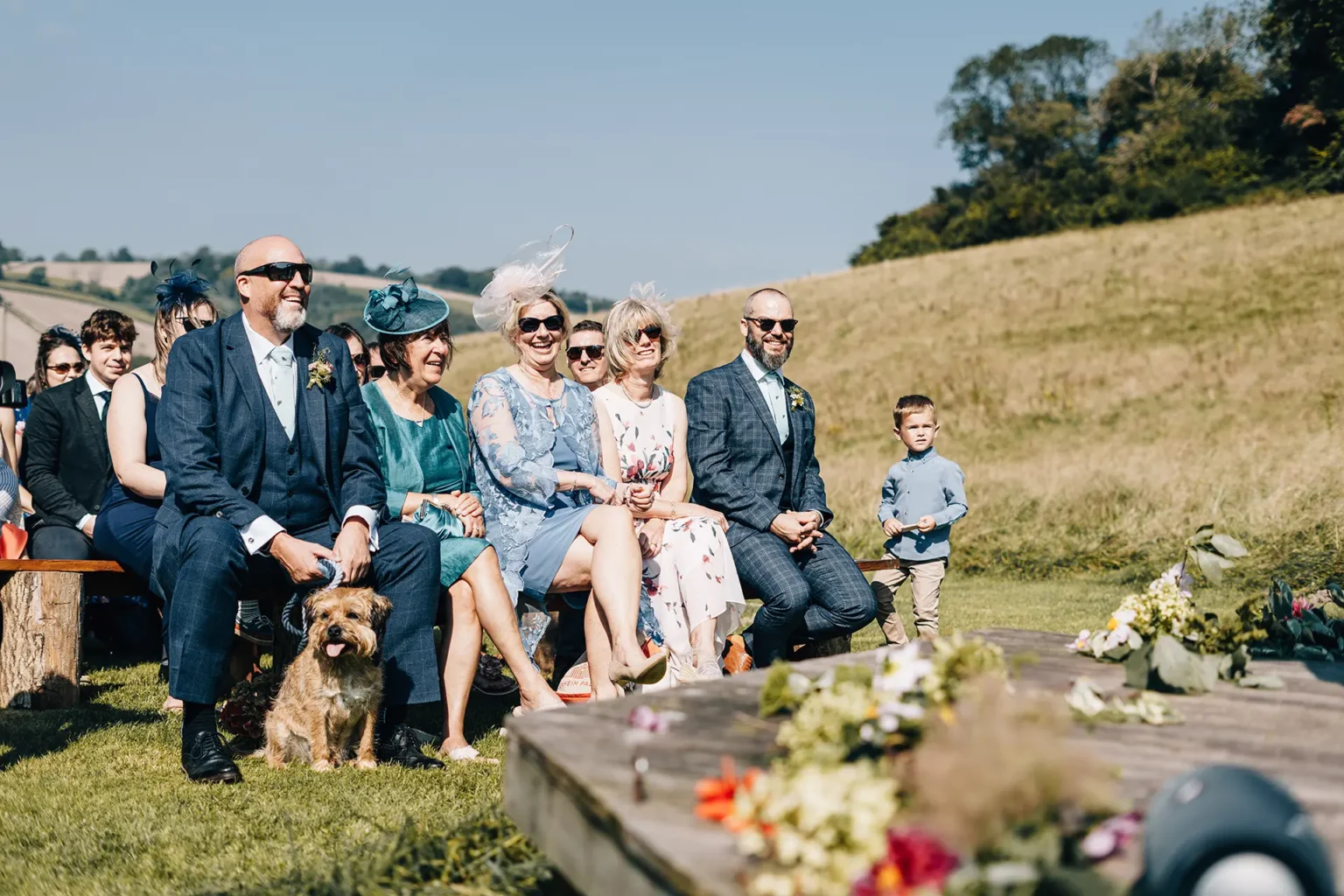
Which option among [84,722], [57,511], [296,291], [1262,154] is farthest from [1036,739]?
[1262,154]

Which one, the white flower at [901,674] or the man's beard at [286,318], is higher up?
the man's beard at [286,318]

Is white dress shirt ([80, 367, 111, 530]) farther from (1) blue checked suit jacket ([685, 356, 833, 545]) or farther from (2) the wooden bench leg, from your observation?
(1) blue checked suit jacket ([685, 356, 833, 545])

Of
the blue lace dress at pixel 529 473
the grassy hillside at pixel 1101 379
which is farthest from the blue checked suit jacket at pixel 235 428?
the grassy hillside at pixel 1101 379

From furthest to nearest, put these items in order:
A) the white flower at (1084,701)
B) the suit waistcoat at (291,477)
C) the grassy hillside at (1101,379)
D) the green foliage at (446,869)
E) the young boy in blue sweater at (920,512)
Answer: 1. the grassy hillside at (1101,379)
2. the young boy in blue sweater at (920,512)
3. the suit waistcoat at (291,477)
4. the green foliage at (446,869)
5. the white flower at (1084,701)

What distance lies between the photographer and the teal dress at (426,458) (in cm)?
602

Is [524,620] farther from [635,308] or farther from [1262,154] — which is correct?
[1262,154]

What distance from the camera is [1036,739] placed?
77.3 inches

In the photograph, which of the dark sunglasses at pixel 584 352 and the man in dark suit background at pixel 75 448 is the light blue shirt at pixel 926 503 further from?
the man in dark suit background at pixel 75 448

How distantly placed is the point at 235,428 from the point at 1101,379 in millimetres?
25016

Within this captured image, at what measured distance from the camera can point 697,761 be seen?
2533mm

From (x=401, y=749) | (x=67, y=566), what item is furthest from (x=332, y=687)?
(x=67, y=566)

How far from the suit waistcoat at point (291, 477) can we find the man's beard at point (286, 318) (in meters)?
0.25

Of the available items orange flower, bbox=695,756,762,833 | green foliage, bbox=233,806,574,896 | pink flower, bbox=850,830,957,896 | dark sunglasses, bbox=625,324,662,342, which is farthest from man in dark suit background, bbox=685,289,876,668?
pink flower, bbox=850,830,957,896

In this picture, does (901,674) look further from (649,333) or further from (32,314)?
(32,314)
